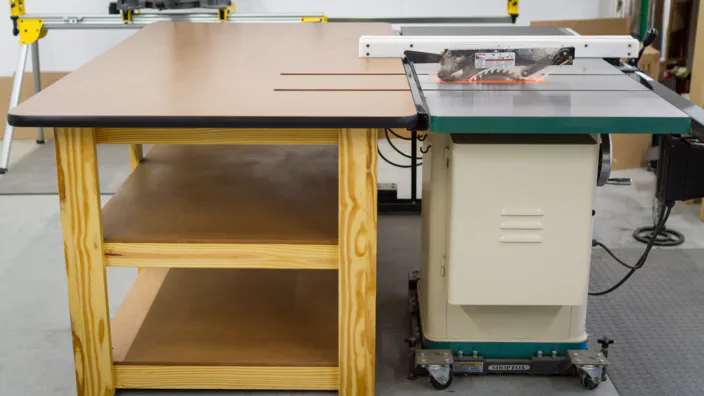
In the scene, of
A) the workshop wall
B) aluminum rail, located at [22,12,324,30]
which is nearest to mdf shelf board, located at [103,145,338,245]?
aluminum rail, located at [22,12,324,30]

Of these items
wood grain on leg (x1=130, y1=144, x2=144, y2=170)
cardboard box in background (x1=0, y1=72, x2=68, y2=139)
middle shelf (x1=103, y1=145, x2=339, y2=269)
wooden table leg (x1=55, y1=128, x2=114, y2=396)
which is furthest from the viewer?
cardboard box in background (x1=0, y1=72, x2=68, y2=139)

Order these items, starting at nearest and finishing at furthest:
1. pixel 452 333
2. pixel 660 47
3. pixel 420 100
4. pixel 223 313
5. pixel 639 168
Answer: pixel 420 100 < pixel 452 333 < pixel 223 313 < pixel 639 168 < pixel 660 47

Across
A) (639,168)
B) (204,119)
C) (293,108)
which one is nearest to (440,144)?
(293,108)

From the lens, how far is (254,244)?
2.04 m

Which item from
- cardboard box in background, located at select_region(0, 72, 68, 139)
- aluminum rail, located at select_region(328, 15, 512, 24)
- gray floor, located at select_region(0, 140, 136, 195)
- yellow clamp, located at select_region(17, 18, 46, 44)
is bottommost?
gray floor, located at select_region(0, 140, 136, 195)

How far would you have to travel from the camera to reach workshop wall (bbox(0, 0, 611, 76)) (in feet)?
16.0

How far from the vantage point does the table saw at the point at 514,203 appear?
1908mm

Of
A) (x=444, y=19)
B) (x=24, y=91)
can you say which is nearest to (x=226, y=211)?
(x=444, y=19)

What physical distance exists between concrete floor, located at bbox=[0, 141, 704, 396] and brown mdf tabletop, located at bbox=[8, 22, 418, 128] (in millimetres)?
800

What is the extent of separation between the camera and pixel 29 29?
4160mm

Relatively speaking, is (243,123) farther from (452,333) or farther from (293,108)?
(452,333)

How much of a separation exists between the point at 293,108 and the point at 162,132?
0.31m

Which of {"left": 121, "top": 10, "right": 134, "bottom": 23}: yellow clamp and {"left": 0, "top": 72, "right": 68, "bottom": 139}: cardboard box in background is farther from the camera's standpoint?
{"left": 0, "top": 72, "right": 68, "bottom": 139}: cardboard box in background

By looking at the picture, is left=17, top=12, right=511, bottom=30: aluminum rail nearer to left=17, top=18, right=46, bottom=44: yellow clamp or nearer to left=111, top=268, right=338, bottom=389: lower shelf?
left=17, top=18, right=46, bottom=44: yellow clamp
